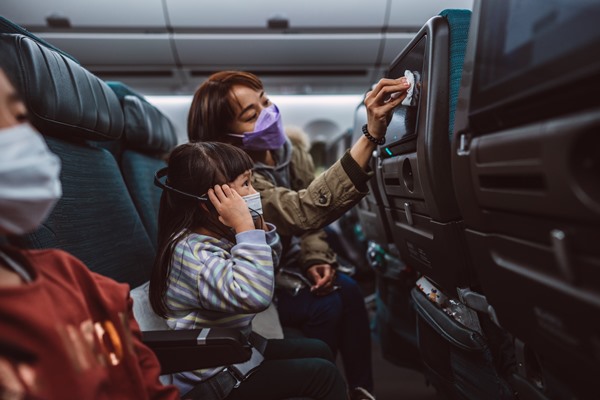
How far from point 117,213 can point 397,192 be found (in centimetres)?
101

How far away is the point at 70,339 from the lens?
0.64 meters

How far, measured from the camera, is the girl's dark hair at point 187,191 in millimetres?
1132

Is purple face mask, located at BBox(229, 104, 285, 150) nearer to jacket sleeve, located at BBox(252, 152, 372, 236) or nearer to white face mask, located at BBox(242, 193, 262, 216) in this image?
jacket sleeve, located at BBox(252, 152, 372, 236)

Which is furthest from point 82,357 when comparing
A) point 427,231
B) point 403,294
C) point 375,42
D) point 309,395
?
point 375,42

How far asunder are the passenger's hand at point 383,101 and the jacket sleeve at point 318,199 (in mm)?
134

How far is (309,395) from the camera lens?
1.10m

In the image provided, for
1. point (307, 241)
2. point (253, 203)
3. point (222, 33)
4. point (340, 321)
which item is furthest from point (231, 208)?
point (222, 33)

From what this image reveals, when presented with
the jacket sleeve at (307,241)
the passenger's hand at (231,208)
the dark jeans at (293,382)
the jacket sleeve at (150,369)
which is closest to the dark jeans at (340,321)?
the jacket sleeve at (307,241)

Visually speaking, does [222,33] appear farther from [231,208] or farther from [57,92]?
[231,208]

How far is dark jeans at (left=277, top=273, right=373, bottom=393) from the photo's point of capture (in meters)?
1.69

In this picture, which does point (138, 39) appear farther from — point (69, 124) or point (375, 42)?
point (69, 124)

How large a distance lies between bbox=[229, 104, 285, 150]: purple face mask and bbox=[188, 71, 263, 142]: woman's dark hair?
78 mm

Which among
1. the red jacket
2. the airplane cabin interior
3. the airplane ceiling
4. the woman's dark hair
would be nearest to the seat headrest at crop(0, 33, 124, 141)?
the airplane cabin interior

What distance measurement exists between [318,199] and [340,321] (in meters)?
0.71
